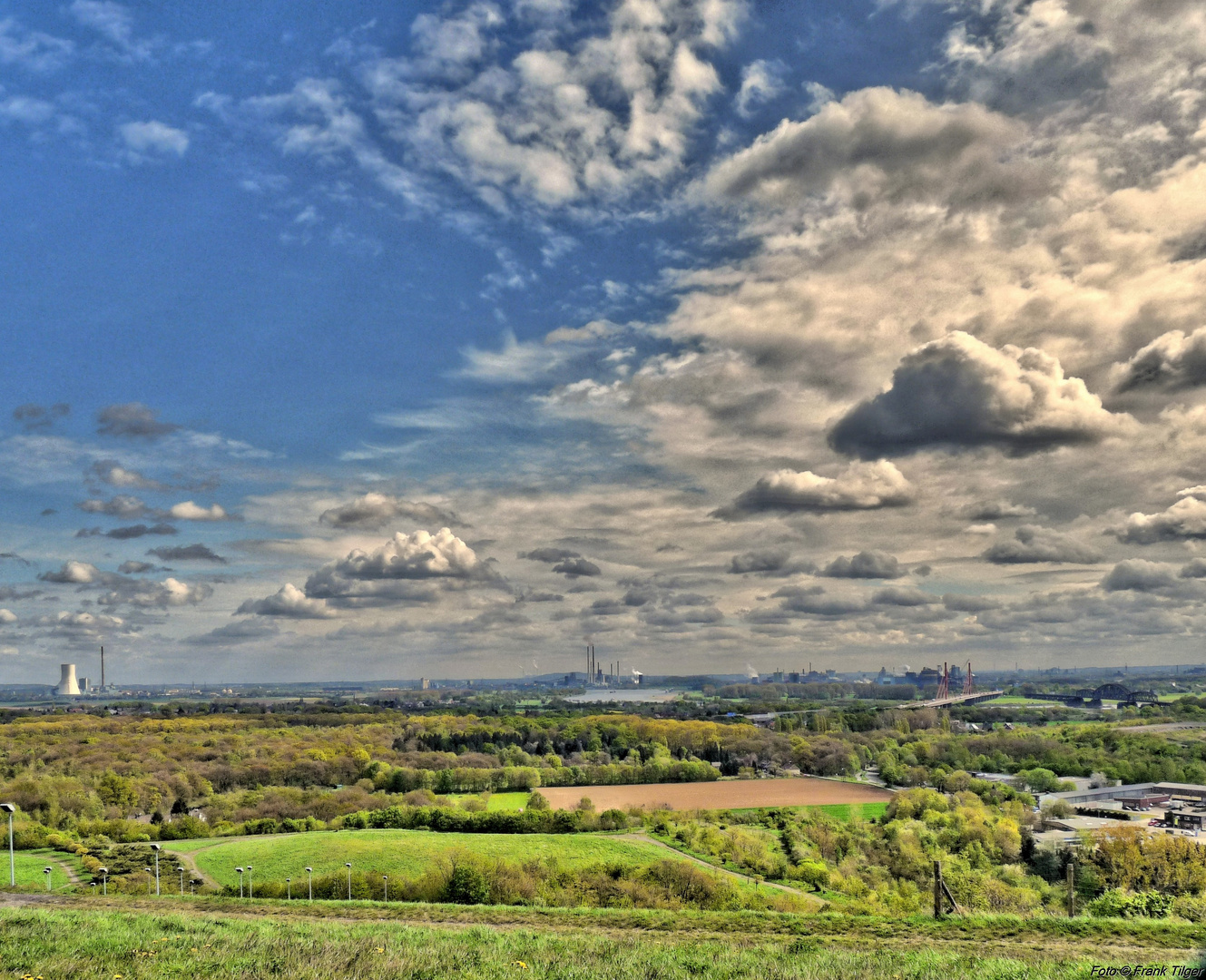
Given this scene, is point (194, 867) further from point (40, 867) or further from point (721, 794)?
point (721, 794)

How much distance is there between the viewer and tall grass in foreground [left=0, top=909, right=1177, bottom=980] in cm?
1303

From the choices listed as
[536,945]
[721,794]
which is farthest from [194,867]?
[721,794]

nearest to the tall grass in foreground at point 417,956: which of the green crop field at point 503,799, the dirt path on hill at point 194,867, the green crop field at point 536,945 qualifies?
the green crop field at point 536,945

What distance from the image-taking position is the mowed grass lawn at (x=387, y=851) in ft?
181

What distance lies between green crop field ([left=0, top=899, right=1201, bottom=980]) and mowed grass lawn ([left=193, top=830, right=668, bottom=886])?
110 feet

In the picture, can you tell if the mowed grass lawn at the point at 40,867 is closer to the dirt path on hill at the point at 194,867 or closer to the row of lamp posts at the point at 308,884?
the dirt path on hill at the point at 194,867

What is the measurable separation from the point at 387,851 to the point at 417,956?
165 ft

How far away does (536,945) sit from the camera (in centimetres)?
1620

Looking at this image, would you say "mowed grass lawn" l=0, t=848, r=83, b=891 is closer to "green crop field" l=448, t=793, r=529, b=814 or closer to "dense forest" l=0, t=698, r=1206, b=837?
"dense forest" l=0, t=698, r=1206, b=837

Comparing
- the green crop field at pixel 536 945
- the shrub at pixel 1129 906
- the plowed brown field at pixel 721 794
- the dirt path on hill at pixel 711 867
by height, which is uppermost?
the green crop field at pixel 536 945

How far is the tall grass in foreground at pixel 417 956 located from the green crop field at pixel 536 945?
0.14 ft

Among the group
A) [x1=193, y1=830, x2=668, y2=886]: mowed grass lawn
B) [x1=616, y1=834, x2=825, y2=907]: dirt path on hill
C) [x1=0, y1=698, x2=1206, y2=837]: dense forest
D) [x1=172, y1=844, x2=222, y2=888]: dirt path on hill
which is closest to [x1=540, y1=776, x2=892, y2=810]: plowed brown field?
[x1=0, y1=698, x2=1206, y2=837]: dense forest

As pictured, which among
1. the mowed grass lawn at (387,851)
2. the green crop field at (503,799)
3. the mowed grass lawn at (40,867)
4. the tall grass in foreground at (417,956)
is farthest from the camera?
the green crop field at (503,799)

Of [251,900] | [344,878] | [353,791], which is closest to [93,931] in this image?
[251,900]
